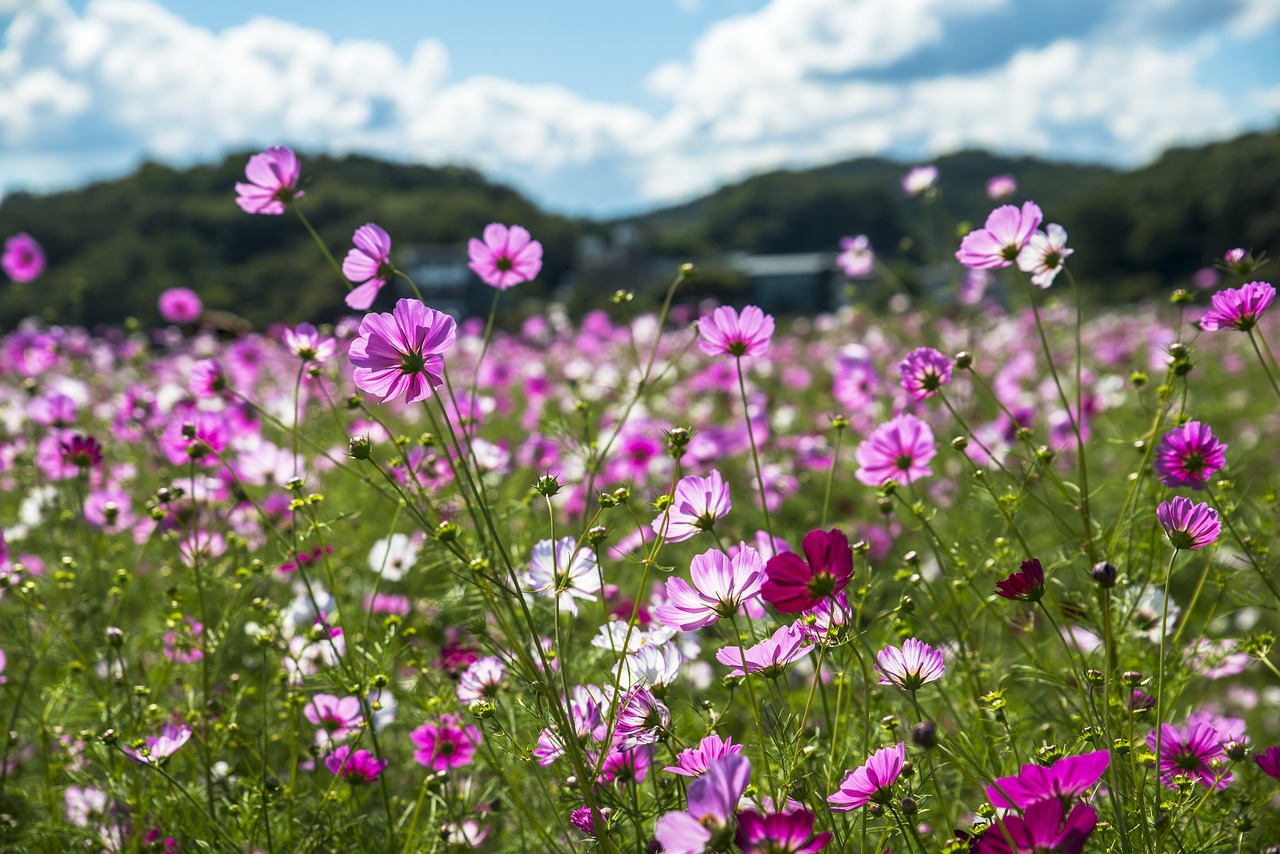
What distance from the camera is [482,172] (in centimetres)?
6694

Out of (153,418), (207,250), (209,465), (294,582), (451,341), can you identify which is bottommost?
(451,341)

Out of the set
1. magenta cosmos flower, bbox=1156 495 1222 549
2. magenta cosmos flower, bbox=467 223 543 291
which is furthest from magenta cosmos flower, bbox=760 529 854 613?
magenta cosmos flower, bbox=467 223 543 291

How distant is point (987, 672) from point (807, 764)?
601mm

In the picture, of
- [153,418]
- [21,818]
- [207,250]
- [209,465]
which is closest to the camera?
[21,818]

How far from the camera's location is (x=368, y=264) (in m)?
1.46

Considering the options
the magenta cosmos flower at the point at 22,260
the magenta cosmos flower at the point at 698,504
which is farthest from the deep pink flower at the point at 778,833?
the magenta cosmos flower at the point at 22,260

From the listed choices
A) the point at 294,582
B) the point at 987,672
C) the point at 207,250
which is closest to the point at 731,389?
the point at 294,582

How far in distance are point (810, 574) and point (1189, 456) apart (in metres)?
0.70

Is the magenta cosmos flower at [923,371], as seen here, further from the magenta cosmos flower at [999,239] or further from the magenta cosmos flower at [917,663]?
the magenta cosmos flower at [917,663]

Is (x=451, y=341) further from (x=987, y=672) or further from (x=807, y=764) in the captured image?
(x=987, y=672)

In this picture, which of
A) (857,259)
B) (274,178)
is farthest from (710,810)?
(857,259)

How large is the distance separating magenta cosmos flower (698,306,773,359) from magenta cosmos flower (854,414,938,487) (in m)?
0.28

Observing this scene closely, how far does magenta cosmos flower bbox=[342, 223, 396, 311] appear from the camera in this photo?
143 cm

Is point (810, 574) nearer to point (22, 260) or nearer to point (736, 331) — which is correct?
point (736, 331)
